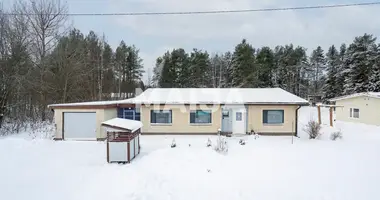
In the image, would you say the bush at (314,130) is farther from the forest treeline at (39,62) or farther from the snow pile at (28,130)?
the forest treeline at (39,62)

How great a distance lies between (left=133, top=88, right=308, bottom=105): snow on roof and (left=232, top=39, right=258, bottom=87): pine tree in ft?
59.0

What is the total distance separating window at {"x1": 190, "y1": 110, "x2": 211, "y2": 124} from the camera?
16.9 metres

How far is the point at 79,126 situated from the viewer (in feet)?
50.8

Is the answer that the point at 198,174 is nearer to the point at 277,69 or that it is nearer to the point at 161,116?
the point at 161,116

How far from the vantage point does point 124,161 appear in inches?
385

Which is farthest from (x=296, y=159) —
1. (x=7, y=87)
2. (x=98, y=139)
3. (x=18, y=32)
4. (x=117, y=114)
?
(x=18, y=32)

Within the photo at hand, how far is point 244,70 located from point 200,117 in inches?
878

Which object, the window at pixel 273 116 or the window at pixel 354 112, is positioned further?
the window at pixel 354 112

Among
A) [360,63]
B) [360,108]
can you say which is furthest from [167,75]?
[360,63]

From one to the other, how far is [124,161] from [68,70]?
49.9 ft

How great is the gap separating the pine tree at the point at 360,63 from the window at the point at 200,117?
27.1 meters

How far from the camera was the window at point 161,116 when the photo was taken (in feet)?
55.7

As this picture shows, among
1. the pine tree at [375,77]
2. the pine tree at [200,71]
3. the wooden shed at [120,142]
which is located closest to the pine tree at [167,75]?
the pine tree at [200,71]

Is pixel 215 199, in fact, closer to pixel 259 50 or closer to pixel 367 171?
pixel 367 171
